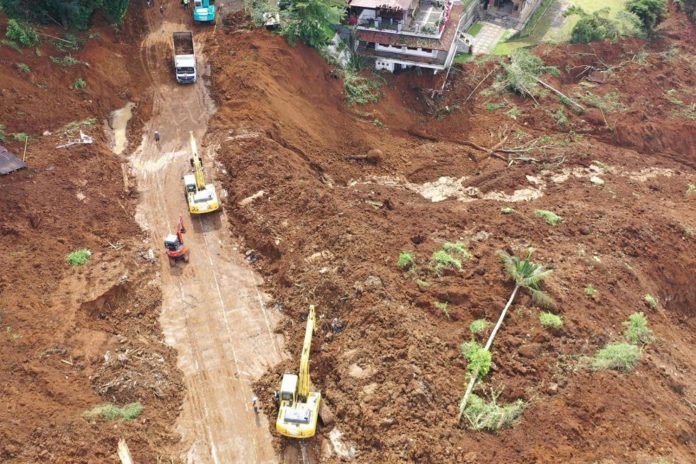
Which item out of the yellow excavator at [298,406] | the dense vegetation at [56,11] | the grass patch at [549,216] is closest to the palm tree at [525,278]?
the grass patch at [549,216]

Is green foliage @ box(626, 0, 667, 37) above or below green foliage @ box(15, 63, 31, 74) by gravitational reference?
above

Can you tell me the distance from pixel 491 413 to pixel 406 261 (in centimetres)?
916

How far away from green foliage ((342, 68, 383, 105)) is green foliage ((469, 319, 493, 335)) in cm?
2489

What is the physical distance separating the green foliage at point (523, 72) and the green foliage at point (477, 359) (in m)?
30.7

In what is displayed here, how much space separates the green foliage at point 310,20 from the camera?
1687 inches

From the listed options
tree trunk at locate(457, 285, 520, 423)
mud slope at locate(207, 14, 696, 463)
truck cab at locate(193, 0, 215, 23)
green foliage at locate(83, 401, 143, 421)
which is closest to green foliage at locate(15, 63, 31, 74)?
mud slope at locate(207, 14, 696, 463)

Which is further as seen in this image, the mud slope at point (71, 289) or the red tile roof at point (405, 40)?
the red tile roof at point (405, 40)

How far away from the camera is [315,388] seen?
24750 mm

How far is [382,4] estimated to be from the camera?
45344 millimetres

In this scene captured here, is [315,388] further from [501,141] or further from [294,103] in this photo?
[501,141]

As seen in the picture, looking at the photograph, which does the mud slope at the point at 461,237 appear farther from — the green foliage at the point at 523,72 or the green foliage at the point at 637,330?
the green foliage at the point at 523,72

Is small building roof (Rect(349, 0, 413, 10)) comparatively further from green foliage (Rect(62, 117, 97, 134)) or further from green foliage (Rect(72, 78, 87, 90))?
green foliage (Rect(62, 117, 97, 134))

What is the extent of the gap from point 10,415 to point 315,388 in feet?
41.6

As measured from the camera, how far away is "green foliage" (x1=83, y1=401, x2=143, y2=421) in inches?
880
